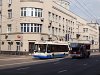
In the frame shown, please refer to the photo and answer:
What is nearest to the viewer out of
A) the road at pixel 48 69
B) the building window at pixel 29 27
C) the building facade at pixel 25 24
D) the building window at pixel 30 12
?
the road at pixel 48 69

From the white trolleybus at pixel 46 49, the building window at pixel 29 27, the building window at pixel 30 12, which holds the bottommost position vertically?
the white trolleybus at pixel 46 49

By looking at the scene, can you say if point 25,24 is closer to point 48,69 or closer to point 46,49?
point 46,49

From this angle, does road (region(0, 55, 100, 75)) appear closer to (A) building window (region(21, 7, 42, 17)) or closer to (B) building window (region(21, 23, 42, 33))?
(B) building window (region(21, 23, 42, 33))

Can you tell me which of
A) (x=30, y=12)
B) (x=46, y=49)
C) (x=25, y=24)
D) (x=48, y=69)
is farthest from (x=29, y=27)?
(x=48, y=69)

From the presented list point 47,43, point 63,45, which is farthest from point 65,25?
point 47,43

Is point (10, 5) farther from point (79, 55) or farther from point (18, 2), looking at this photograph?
point (79, 55)

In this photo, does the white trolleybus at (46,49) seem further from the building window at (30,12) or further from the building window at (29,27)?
the building window at (30,12)

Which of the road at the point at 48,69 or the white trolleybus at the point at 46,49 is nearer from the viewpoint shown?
the road at the point at 48,69

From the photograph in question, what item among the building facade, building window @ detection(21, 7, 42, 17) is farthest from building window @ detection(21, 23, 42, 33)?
building window @ detection(21, 7, 42, 17)

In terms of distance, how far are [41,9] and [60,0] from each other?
1094 inches

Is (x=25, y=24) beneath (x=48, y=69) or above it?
above

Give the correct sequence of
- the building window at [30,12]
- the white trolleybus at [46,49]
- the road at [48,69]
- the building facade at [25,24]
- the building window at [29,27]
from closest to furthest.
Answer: the road at [48,69], the white trolleybus at [46,49], the building facade at [25,24], the building window at [29,27], the building window at [30,12]

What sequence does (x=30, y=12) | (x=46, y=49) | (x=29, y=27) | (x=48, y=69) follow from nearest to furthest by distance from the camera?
1. (x=48, y=69)
2. (x=46, y=49)
3. (x=29, y=27)
4. (x=30, y=12)

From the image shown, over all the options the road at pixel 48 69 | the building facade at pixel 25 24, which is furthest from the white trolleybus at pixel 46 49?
the building facade at pixel 25 24
